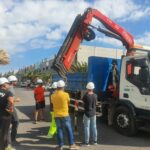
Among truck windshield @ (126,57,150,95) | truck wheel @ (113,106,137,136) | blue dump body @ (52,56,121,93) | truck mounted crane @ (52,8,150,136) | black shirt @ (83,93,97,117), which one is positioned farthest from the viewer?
blue dump body @ (52,56,121,93)

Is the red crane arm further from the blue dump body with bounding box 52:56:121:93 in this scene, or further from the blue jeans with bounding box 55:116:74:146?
the blue jeans with bounding box 55:116:74:146

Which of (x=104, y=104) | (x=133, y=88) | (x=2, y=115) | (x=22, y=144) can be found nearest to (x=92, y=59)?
(x=104, y=104)

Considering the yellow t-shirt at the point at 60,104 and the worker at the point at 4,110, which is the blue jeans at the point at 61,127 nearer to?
the yellow t-shirt at the point at 60,104

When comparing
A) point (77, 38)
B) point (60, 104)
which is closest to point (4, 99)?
point (60, 104)

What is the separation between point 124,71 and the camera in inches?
473

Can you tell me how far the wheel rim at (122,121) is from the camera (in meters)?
11.6

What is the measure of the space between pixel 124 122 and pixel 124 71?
164cm

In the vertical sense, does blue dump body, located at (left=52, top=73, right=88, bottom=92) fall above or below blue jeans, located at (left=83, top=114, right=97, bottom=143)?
above

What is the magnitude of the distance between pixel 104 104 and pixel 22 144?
4107mm

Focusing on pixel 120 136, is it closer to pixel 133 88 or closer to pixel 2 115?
pixel 133 88

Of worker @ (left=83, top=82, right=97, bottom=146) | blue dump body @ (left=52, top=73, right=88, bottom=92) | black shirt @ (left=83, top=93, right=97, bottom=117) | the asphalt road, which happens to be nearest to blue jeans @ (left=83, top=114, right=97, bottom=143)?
worker @ (left=83, top=82, right=97, bottom=146)

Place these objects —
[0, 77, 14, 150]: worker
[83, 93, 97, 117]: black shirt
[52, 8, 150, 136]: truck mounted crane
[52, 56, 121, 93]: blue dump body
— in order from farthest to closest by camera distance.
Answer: [52, 56, 121, 93]: blue dump body
[52, 8, 150, 136]: truck mounted crane
[83, 93, 97, 117]: black shirt
[0, 77, 14, 150]: worker

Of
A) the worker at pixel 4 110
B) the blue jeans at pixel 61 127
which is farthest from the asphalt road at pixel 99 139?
the worker at pixel 4 110

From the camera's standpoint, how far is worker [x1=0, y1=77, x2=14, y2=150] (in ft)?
27.9
